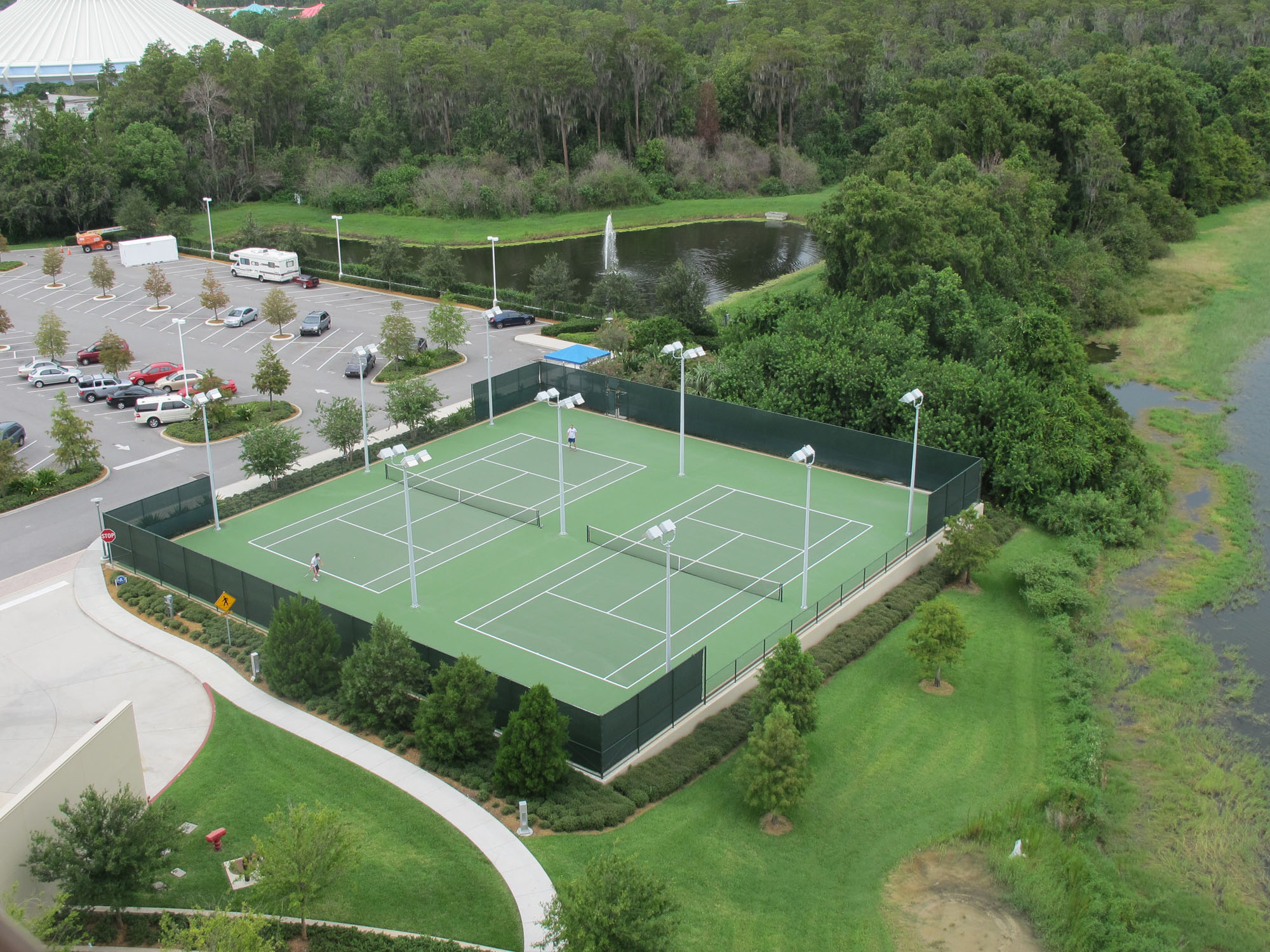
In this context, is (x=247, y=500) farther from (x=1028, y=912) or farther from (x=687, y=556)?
(x=1028, y=912)

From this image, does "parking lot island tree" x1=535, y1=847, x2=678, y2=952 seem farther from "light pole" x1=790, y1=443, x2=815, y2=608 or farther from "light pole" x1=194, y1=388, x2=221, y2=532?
"light pole" x1=194, y1=388, x2=221, y2=532

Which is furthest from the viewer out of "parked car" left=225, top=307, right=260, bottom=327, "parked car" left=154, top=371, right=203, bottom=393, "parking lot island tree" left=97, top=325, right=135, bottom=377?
"parked car" left=225, top=307, right=260, bottom=327

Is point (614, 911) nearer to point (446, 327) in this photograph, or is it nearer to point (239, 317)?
point (446, 327)

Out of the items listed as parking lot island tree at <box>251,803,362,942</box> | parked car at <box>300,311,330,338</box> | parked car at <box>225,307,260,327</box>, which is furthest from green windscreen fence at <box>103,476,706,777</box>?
parked car at <box>225,307,260,327</box>

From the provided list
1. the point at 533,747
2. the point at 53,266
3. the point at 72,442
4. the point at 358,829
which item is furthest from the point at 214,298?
the point at 533,747

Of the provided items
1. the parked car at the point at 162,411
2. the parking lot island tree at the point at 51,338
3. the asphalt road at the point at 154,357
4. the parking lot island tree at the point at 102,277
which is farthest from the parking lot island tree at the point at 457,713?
the parking lot island tree at the point at 102,277

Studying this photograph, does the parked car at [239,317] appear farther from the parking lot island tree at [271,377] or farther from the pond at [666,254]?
the pond at [666,254]
